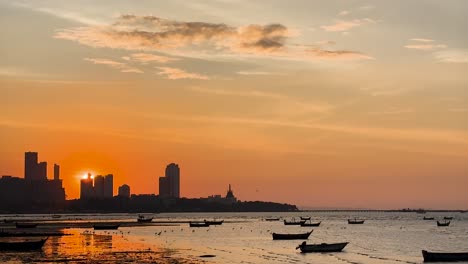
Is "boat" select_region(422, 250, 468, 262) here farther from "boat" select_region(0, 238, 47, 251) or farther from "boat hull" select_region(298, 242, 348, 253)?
"boat" select_region(0, 238, 47, 251)

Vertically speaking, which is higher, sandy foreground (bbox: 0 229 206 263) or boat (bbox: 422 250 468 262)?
sandy foreground (bbox: 0 229 206 263)

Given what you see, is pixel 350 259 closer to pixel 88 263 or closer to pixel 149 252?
pixel 149 252

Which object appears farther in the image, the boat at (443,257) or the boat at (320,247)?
the boat at (320,247)

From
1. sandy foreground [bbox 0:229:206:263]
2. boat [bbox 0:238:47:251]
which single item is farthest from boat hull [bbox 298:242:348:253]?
boat [bbox 0:238:47:251]

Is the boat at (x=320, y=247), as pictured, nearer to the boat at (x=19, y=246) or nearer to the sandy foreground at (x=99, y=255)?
the sandy foreground at (x=99, y=255)

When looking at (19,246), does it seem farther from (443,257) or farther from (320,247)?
(443,257)

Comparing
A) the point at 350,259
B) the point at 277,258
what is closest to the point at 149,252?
the point at 277,258

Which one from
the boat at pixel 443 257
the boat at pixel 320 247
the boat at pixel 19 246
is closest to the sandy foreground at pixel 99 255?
the boat at pixel 19 246

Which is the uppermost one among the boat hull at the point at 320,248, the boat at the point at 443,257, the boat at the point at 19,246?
the boat at the point at 19,246

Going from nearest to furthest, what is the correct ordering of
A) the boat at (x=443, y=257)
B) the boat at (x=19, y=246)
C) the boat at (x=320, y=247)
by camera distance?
the boat at (x=443, y=257)
the boat at (x=19, y=246)
the boat at (x=320, y=247)

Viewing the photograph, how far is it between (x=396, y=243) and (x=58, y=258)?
79.4 m

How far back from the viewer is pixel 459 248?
13700cm

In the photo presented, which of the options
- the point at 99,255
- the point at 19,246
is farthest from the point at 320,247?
the point at 19,246

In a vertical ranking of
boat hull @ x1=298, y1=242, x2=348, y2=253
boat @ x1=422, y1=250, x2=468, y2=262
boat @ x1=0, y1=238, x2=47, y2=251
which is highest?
boat @ x1=0, y1=238, x2=47, y2=251
